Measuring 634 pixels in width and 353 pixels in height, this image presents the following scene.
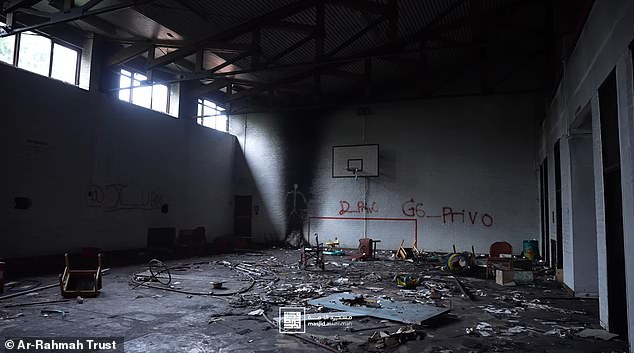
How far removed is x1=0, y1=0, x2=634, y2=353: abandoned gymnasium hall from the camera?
4.86 meters

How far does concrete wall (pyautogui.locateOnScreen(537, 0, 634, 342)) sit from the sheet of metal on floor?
2.15 meters

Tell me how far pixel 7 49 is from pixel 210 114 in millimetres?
7526

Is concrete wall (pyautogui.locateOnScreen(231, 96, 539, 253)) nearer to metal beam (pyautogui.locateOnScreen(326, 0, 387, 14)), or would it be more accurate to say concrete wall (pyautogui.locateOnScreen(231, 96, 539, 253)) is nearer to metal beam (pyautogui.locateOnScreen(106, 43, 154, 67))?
metal beam (pyautogui.locateOnScreen(326, 0, 387, 14))

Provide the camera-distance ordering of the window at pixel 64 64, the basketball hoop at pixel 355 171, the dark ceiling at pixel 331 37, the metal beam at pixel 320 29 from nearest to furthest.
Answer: the dark ceiling at pixel 331 37
the metal beam at pixel 320 29
the window at pixel 64 64
the basketball hoop at pixel 355 171

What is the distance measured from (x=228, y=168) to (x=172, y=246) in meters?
4.36

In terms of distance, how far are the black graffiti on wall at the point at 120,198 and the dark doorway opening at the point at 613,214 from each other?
11.0 m

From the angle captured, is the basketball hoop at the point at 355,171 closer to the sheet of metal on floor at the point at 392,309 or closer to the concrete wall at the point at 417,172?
the concrete wall at the point at 417,172

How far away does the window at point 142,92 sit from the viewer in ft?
38.2

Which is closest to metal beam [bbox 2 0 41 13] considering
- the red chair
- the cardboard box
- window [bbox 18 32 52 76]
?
window [bbox 18 32 52 76]

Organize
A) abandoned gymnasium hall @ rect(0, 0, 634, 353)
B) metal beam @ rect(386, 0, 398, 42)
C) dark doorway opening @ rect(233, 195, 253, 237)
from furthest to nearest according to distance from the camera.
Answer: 1. dark doorway opening @ rect(233, 195, 253, 237)
2. metal beam @ rect(386, 0, 398, 42)
3. abandoned gymnasium hall @ rect(0, 0, 634, 353)

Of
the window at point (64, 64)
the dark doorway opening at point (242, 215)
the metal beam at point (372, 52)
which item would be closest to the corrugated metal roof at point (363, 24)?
the metal beam at point (372, 52)

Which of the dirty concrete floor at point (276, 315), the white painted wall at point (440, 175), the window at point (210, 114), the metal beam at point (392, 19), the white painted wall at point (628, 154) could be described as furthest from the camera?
the window at point (210, 114)

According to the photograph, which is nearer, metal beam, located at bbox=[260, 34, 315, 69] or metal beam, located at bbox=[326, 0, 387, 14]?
metal beam, located at bbox=[326, 0, 387, 14]

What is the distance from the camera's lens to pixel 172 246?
1318cm
